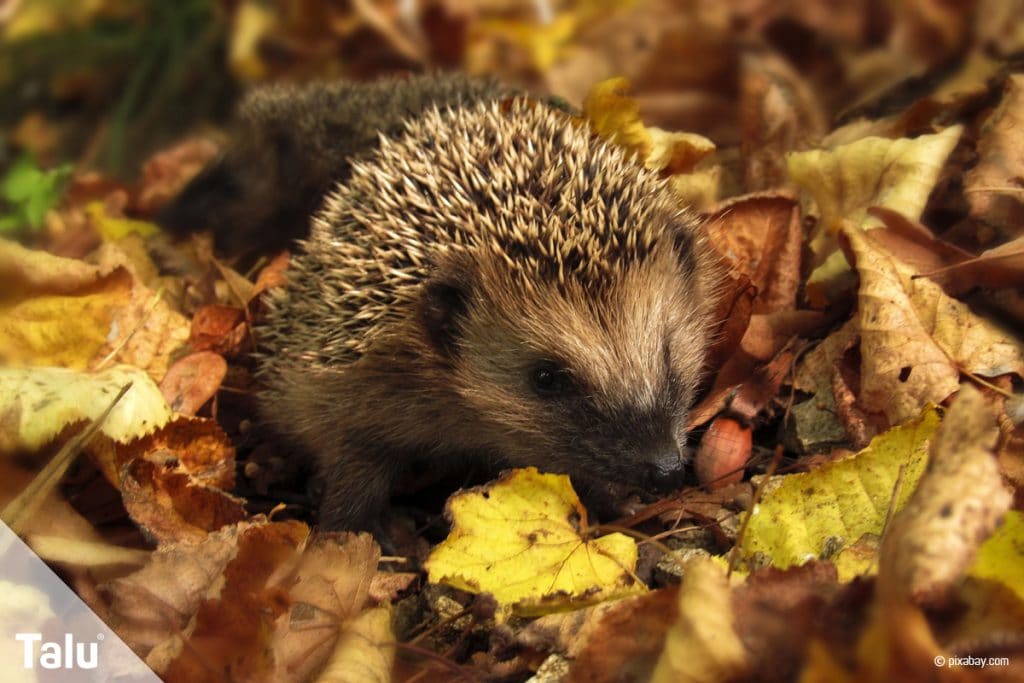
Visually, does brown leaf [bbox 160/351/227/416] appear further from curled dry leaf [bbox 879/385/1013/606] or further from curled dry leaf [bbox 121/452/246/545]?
curled dry leaf [bbox 879/385/1013/606]

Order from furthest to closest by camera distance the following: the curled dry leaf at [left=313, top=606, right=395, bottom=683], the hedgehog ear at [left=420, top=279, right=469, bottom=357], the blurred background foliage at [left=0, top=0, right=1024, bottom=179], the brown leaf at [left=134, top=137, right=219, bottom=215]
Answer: the blurred background foliage at [left=0, top=0, right=1024, bottom=179], the brown leaf at [left=134, top=137, right=219, bottom=215], the hedgehog ear at [left=420, top=279, right=469, bottom=357], the curled dry leaf at [left=313, top=606, right=395, bottom=683]

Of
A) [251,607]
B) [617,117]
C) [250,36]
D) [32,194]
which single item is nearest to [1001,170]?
[617,117]

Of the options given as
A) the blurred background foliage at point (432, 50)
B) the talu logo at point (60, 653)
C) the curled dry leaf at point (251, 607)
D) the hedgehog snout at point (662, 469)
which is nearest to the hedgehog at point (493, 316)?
the hedgehog snout at point (662, 469)

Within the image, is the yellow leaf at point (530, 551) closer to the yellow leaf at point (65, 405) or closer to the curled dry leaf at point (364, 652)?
the curled dry leaf at point (364, 652)

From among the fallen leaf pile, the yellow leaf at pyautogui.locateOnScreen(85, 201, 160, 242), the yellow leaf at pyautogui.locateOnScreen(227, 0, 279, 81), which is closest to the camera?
the fallen leaf pile

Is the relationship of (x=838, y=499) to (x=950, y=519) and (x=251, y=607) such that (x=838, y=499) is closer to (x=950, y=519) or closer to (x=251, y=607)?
(x=950, y=519)

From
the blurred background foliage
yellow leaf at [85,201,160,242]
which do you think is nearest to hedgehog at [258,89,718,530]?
yellow leaf at [85,201,160,242]

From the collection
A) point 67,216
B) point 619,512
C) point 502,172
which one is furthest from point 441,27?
point 619,512
